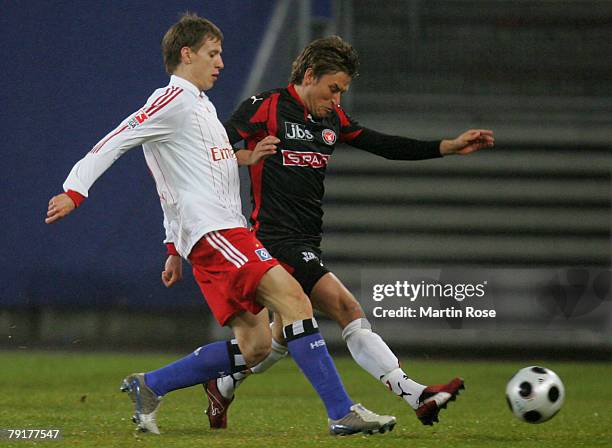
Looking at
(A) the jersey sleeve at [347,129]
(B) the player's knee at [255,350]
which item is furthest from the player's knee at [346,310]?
(A) the jersey sleeve at [347,129]

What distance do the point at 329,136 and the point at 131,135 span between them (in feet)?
3.55

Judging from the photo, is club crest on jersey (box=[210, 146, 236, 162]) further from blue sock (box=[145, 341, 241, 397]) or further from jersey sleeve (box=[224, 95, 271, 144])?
blue sock (box=[145, 341, 241, 397])

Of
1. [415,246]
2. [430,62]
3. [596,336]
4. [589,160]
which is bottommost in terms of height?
[596,336]

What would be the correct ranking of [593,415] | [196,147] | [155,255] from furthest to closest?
1. [155,255]
2. [593,415]
3. [196,147]

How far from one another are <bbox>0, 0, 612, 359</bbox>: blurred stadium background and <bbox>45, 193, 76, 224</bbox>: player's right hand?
5.16 metres

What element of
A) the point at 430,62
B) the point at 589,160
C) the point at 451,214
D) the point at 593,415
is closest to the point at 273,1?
the point at 430,62

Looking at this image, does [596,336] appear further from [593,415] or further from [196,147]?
[196,147]

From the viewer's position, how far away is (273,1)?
1059cm

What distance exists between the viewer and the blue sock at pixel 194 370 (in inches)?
191

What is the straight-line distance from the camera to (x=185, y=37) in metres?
4.81

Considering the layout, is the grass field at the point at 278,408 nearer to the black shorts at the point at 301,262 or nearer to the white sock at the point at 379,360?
the white sock at the point at 379,360

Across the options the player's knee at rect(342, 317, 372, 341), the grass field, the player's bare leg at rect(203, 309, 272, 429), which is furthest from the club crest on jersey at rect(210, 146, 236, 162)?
the grass field

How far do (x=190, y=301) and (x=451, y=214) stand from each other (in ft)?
8.31

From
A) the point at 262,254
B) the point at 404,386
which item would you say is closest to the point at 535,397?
the point at 404,386
